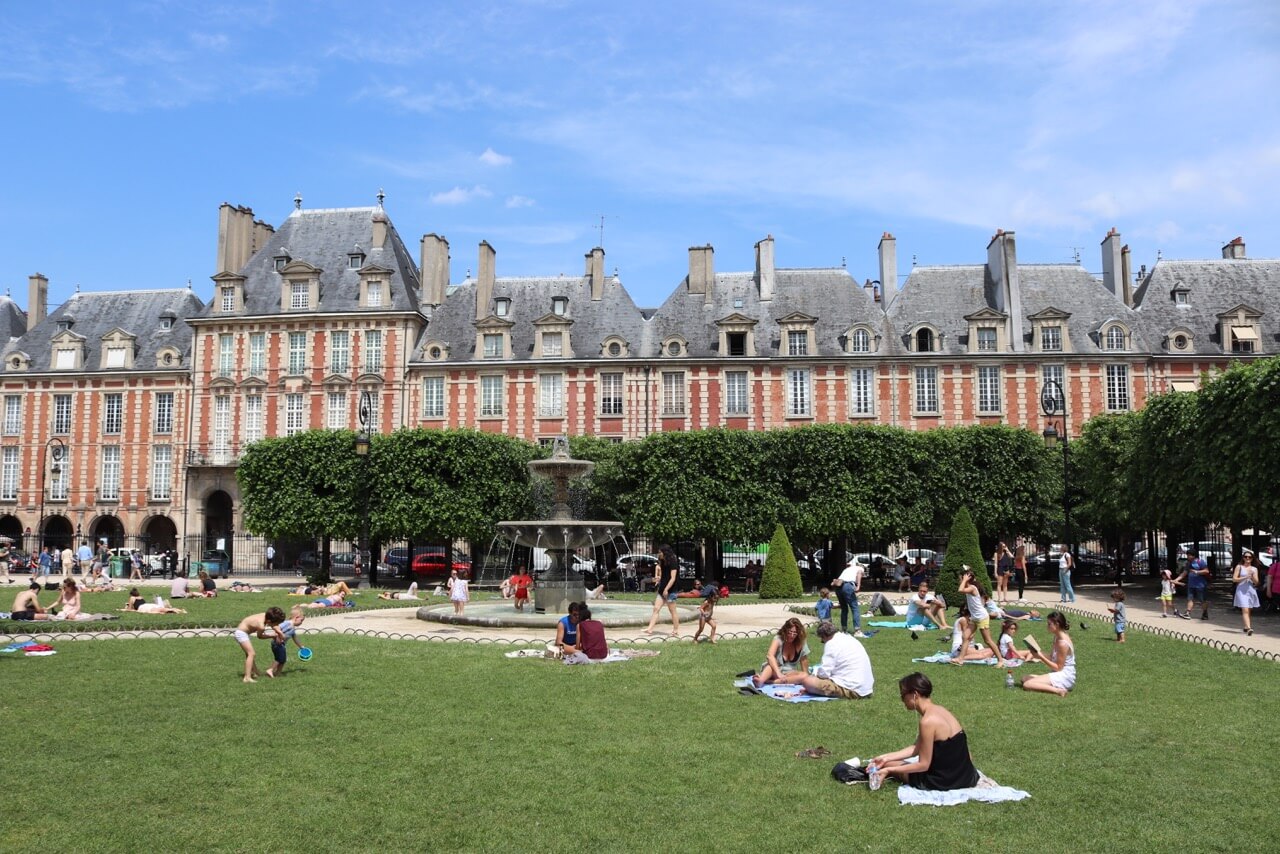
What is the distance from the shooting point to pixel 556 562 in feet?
61.9

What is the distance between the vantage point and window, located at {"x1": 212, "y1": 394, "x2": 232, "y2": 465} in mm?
42469

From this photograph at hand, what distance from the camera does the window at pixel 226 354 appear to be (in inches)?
1693

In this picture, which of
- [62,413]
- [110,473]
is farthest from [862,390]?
[62,413]

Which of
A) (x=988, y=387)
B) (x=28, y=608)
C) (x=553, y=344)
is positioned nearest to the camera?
(x=28, y=608)

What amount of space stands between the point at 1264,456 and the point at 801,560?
56.6 feet

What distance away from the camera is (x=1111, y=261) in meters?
43.2

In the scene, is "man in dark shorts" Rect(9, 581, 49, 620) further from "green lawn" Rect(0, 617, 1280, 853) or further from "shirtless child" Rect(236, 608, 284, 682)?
"shirtless child" Rect(236, 608, 284, 682)

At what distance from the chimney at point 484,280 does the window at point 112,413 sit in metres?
16.1

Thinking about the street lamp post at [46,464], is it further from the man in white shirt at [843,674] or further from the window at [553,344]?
the man in white shirt at [843,674]

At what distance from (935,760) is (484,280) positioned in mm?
38132

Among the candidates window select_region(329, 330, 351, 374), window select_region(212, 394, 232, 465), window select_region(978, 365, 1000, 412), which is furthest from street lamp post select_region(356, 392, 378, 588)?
window select_region(978, 365, 1000, 412)

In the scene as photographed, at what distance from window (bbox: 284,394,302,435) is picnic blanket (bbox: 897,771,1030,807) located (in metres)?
38.4

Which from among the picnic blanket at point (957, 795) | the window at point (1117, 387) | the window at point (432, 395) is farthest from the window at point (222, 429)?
the picnic blanket at point (957, 795)

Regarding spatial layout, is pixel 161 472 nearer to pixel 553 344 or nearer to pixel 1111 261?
pixel 553 344
